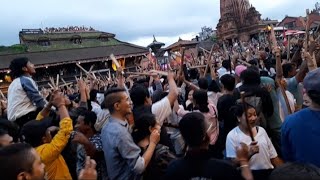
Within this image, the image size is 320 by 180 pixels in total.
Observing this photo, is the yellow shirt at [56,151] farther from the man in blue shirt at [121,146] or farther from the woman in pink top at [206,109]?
the woman in pink top at [206,109]

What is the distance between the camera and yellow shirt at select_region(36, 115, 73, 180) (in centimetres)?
334

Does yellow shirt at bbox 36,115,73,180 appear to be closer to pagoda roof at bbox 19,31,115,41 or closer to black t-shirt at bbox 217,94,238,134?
black t-shirt at bbox 217,94,238,134

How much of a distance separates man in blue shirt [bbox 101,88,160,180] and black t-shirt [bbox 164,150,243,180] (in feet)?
1.75

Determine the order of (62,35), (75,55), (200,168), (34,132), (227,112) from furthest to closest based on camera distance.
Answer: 1. (62,35)
2. (75,55)
3. (227,112)
4. (34,132)
5. (200,168)

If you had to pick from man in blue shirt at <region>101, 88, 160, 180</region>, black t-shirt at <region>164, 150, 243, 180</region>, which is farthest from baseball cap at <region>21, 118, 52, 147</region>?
black t-shirt at <region>164, 150, 243, 180</region>

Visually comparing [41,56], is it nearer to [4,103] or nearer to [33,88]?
[4,103]

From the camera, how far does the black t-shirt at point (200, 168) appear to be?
103 inches

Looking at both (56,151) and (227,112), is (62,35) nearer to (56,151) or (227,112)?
(227,112)

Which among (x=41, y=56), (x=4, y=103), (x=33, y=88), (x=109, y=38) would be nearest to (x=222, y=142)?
(x=33, y=88)

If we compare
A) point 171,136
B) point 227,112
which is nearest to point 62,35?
point 171,136

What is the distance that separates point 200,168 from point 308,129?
36.9 inches

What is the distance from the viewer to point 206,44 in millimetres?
47594

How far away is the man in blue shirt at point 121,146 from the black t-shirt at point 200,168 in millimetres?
533

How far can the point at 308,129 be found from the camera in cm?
293
